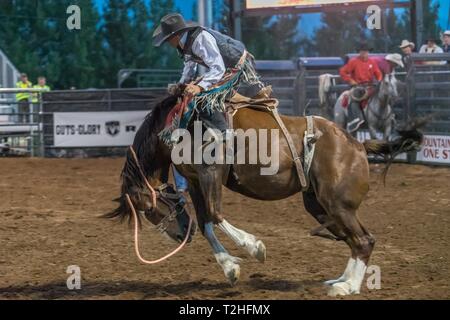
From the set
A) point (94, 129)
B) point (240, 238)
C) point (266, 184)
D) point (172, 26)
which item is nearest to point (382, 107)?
point (94, 129)

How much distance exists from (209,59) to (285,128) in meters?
0.72

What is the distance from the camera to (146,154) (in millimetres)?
5895

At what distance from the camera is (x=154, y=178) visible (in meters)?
5.93

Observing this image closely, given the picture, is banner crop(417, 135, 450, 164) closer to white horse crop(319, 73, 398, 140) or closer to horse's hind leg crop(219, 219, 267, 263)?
white horse crop(319, 73, 398, 140)

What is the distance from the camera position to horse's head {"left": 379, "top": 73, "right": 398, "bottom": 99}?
13.0 meters

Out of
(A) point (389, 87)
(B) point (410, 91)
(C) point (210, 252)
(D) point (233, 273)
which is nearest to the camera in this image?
(D) point (233, 273)

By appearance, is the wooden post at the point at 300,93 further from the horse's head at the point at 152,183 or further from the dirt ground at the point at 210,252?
the horse's head at the point at 152,183

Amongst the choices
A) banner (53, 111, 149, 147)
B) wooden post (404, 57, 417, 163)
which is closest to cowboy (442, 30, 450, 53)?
wooden post (404, 57, 417, 163)

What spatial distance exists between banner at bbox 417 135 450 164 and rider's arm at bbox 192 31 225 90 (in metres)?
7.46

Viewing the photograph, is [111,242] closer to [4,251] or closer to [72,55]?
[4,251]

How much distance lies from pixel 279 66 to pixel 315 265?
16.9m

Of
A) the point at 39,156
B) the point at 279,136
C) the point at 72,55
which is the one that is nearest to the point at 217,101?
the point at 279,136

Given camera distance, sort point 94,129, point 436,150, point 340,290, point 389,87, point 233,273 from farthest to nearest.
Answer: point 94,129
point 389,87
point 436,150
point 233,273
point 340,290

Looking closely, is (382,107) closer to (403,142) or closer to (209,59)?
(403,142)
